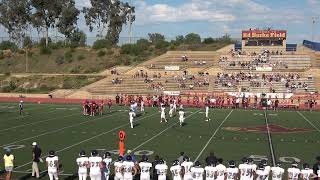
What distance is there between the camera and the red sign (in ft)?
230

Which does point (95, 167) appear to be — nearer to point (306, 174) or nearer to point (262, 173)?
point (262, 173)

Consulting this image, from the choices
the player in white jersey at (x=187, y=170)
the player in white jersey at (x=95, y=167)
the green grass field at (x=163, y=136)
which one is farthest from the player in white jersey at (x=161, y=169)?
the green grass field at (x=163, y=136)

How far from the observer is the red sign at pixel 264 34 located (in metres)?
70.1

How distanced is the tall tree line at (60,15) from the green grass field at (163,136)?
2225 inches

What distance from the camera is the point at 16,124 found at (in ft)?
99.4

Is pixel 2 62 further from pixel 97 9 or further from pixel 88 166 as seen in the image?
pixel 88 166

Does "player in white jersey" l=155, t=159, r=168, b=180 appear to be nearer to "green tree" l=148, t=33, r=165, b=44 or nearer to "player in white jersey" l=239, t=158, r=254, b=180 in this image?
"player in white jersey" l=239, t=158, r=254, b=180

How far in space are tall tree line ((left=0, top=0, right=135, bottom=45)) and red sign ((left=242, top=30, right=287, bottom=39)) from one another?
29.7 m

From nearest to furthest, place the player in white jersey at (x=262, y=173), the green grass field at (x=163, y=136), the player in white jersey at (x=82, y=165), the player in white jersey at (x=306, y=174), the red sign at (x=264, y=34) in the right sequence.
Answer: the player in white jersey at (x=306, y=174)
the player in white jersey at (x=262, y=173)
the player in white jersey at (x=82, y=165)
the green grass field at (x=163, y=136)
the red sign at (x=264, y=34)

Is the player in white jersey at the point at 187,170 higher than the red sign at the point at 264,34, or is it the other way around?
the red sign at the point at 264,34

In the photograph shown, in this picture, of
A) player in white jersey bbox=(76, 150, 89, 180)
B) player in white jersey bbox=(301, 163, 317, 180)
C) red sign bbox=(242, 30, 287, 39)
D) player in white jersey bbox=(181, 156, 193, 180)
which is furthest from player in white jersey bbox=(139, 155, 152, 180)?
red sign bbox=(242, 30, 287, 39)

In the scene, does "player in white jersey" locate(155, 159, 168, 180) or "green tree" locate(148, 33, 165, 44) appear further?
"green tree" locate(148, 33, 165, 44)

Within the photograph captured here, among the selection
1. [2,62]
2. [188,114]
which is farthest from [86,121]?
[2,62]

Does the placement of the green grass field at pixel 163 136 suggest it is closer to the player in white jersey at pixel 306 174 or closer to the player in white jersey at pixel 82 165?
the player in white jersey at pixel 82 165
